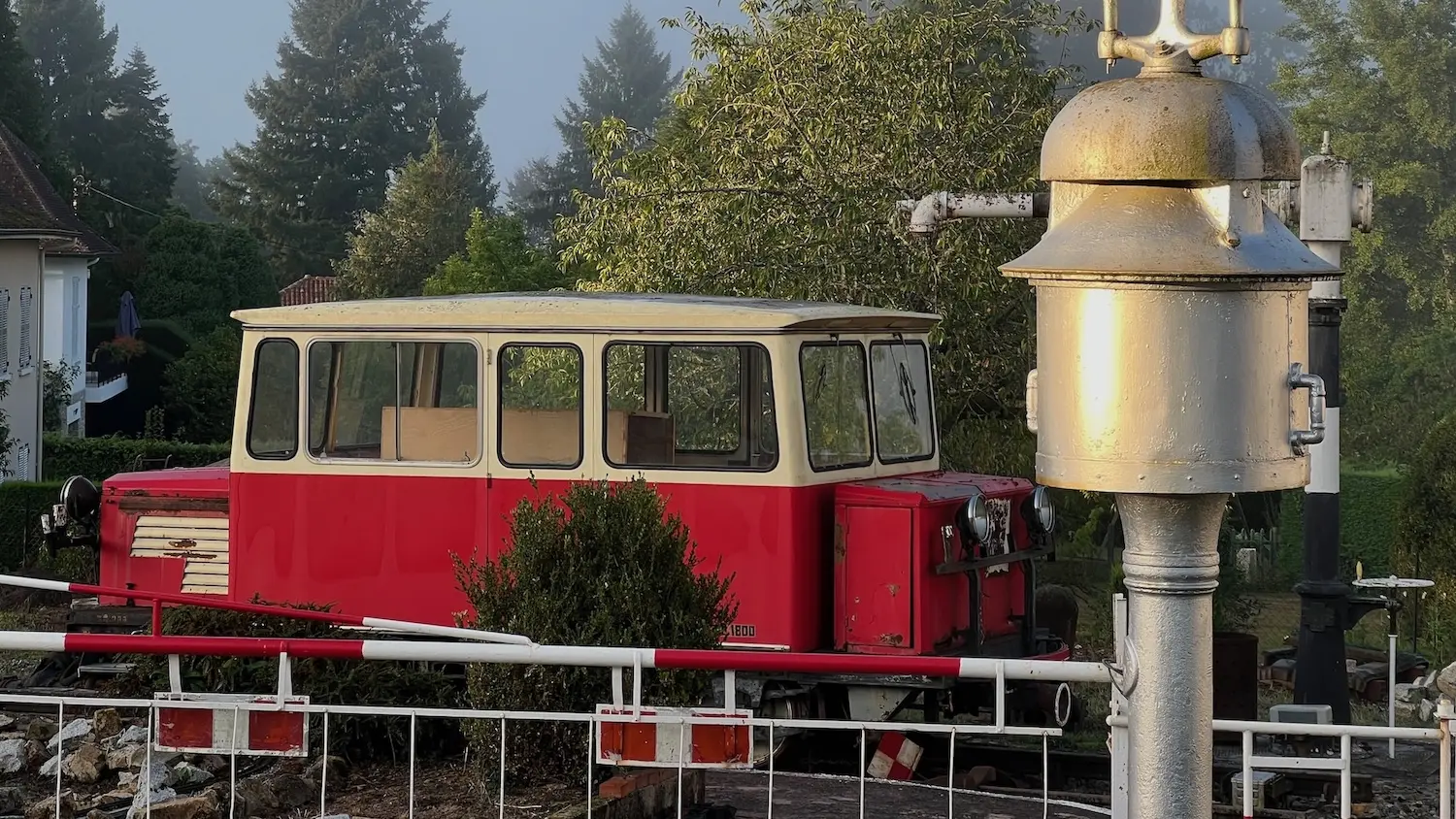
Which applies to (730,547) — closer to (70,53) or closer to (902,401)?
(902,401)

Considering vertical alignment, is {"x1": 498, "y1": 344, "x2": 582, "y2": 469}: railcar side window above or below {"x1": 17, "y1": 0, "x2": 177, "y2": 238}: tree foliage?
below

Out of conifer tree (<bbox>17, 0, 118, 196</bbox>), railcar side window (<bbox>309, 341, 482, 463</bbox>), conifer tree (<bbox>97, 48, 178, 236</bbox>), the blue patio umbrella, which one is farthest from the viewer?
conifer tree (<bbox>17, 0, 118, 196</bbox>)

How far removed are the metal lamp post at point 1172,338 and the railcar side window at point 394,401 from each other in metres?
6.83

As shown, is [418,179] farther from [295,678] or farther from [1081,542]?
[295,678]

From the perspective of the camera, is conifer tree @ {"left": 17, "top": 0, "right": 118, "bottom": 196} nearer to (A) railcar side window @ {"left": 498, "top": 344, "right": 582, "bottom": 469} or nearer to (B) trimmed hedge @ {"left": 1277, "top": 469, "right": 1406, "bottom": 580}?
(B) trimmed hedge @ {"left": 1277, "top": 469, "right": 1406, "bottom": 580}

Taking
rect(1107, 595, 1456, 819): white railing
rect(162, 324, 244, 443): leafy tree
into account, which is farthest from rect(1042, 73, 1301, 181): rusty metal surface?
rect(162, 324, 244, 443): leafy tree

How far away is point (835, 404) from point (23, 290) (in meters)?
23.6

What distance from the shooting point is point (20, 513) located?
2355 cm

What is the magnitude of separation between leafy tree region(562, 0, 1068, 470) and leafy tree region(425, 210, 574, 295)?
21.4 meters

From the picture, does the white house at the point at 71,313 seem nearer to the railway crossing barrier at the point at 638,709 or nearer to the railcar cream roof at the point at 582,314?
the railcar cream roof at the point at 582,314

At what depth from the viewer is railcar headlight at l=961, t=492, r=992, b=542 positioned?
33.4 feet

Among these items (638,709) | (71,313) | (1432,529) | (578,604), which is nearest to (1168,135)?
(638,709)

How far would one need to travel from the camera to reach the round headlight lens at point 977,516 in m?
10.2

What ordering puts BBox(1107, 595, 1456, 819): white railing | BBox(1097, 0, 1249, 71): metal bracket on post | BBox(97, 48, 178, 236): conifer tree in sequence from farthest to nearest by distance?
1. BBox(97, 48, 178, 236): conifer tree
2. BBox(1107, 595, 1456, 819): white railing
3. BBox(1097, 0, 1249, 71): metal bracket on post
